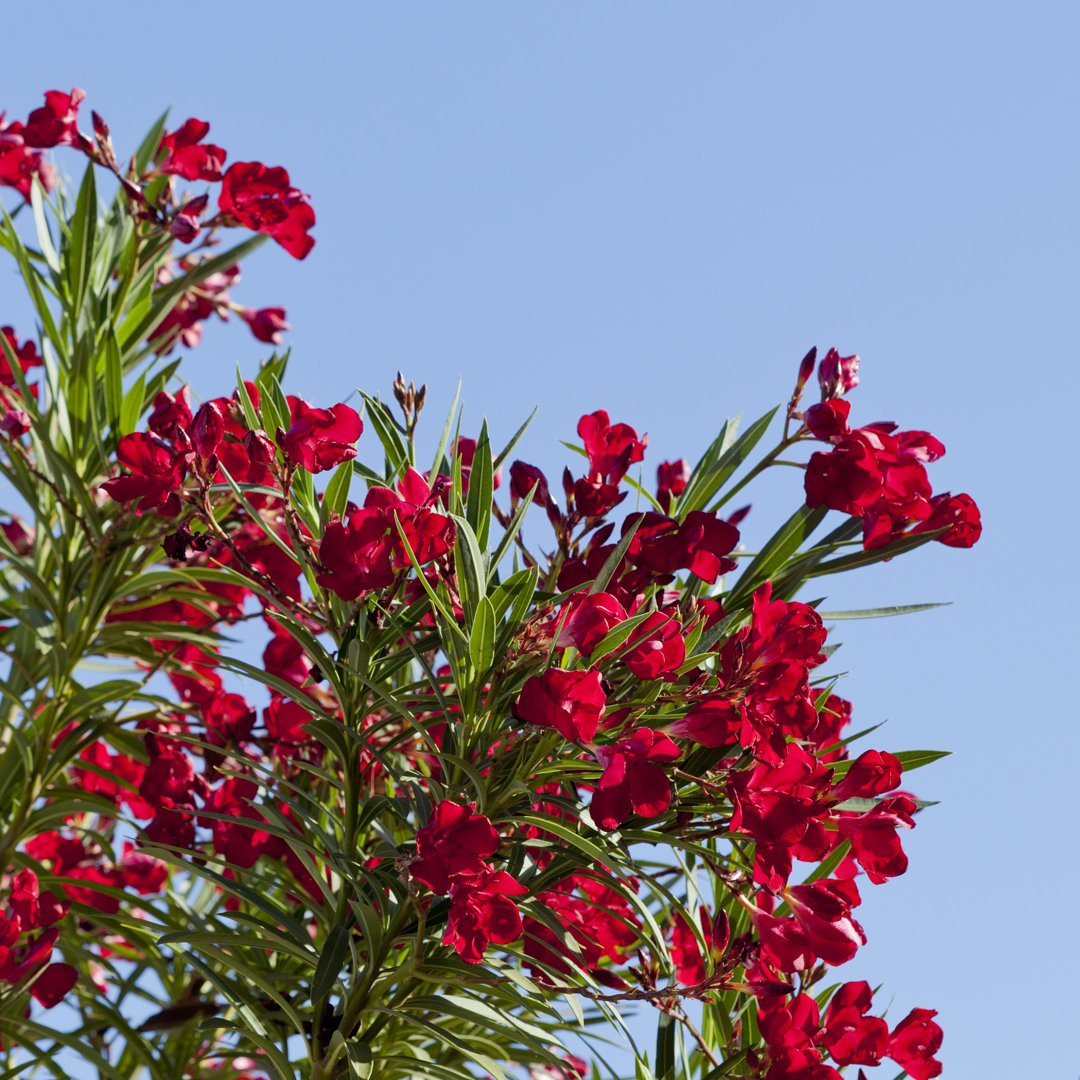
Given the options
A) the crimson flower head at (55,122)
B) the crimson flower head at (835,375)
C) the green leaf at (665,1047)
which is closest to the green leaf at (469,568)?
the crimson flower head at (835,375)

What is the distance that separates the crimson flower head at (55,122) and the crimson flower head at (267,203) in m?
0.35

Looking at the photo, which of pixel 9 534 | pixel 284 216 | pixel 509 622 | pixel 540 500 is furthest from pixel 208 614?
pixel 509 622

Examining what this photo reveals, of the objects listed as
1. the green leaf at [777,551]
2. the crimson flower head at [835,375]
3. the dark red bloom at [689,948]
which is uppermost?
the crimson flower head at [835,375]

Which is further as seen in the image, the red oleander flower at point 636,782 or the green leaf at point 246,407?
the green leaf at point 246,407

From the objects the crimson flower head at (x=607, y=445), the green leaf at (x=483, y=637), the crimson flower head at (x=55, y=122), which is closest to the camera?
the green leaf at (x=483, y=637)

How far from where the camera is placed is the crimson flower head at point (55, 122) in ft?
6.49

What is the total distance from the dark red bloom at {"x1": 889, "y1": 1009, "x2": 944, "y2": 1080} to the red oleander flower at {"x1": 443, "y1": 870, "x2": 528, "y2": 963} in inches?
19.7

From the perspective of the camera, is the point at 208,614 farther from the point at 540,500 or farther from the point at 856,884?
the point at 856,884

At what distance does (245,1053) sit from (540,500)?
0.86m

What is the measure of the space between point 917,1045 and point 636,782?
505 mm

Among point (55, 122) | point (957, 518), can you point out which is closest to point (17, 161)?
point (55, 122)

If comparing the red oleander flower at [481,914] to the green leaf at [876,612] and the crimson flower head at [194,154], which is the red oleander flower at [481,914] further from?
the crimson flower head at [194,154]

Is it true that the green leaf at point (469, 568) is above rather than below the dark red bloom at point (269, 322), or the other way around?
below

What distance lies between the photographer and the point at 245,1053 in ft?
5.05
